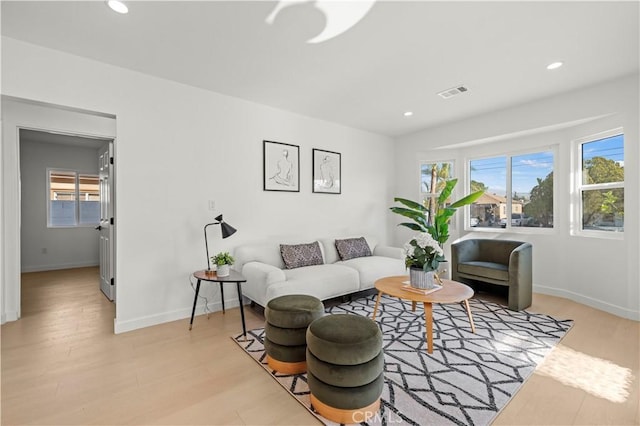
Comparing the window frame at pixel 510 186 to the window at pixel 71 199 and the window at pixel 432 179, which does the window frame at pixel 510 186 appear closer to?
the window at pixel 432 179

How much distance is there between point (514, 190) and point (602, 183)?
1.04 m

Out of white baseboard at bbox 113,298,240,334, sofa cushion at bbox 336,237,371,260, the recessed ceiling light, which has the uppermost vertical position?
the recessed ceiling light

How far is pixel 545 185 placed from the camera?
13.7ft

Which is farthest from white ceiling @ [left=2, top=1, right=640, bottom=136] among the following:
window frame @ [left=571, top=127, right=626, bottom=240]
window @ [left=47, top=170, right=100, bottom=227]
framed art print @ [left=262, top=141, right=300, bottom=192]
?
window @ [left=47, top=170, right=100, bottom=227]

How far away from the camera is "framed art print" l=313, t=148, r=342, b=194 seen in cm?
450

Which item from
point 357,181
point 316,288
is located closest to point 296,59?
point 316,288

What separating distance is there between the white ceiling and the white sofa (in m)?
1.96

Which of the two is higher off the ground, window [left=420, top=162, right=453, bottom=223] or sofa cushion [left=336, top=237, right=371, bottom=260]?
window [left=420, top=162, right=453, bottom=223]

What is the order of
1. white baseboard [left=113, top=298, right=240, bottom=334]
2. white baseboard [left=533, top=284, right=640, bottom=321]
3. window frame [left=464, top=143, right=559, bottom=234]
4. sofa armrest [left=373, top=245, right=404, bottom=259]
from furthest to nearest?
sofa armrest [left=373, top=245, right=404, bottom=259] → window frame [left=464, top=143, right=559, bottom=234] → white baseboard [left=533, top=284, right=640, bottom=321] → white baseboard [left=113, top=298, right=240, bottom=334]

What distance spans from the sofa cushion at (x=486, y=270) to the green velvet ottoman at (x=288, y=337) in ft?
8.35

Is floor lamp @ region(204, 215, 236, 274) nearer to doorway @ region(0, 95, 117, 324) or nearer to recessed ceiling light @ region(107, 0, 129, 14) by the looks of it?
doorway @ region(0, 95, 117, 324)

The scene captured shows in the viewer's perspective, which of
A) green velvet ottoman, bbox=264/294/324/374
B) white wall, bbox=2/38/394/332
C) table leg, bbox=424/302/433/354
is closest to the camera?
green velvet ottoman, bbox=264/294/324/374

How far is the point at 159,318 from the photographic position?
10.2 feet

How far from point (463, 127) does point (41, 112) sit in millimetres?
5390
